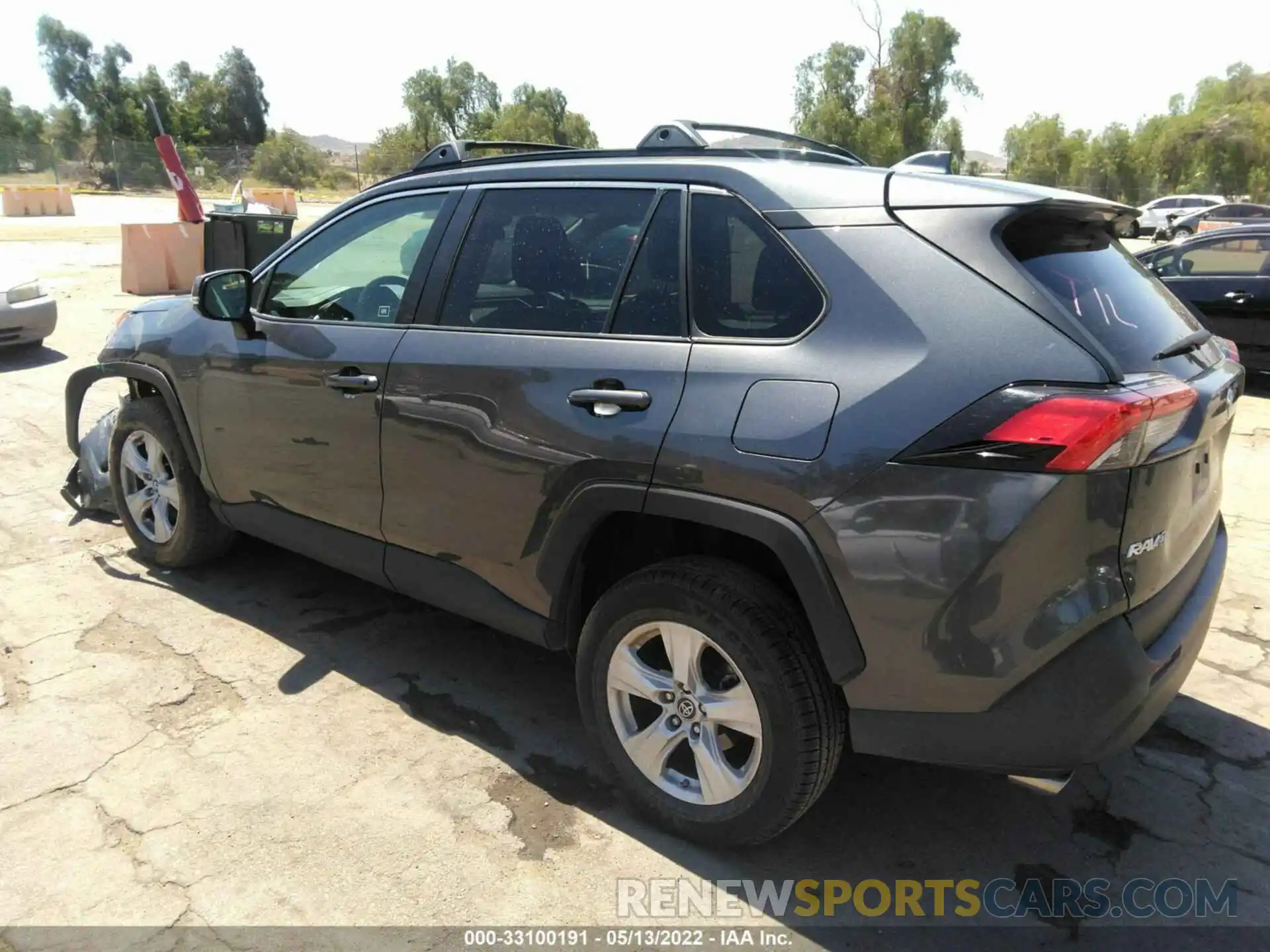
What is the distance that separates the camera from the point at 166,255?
541 inches

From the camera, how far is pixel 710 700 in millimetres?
2588

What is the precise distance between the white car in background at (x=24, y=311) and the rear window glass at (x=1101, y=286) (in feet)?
31.9

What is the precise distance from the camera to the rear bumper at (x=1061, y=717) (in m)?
2.14

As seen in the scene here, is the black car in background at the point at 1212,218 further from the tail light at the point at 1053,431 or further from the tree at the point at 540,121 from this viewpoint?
the tree at the point at 540,121

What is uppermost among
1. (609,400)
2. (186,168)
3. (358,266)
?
(186,168)

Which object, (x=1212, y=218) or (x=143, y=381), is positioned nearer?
(x=143, y=381)

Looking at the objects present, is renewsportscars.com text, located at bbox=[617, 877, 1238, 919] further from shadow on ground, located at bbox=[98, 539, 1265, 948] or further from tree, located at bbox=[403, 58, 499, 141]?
tree, located at bbox=[403, 58, 499, 141]

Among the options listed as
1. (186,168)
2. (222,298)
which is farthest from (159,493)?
(186,168)

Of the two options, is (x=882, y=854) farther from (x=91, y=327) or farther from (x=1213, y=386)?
(x=91, y=327)

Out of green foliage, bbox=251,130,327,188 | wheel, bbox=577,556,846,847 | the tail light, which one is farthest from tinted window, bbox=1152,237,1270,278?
green foliage, bbox=251,130,327,188

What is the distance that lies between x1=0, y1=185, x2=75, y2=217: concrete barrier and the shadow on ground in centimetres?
3613

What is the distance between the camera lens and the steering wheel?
3475mm

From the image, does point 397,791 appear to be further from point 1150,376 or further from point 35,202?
point 35,202

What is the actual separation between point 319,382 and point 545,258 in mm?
1034
